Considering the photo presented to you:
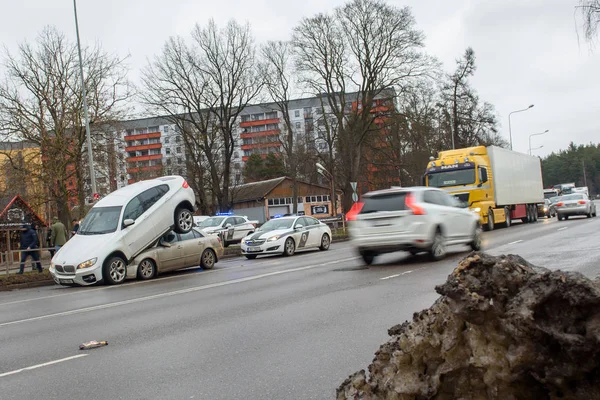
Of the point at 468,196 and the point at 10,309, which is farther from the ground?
the point at 468,196

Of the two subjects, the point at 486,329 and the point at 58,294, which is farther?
the point at 58,294

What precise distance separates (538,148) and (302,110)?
188 feet

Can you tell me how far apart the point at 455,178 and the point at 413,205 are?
12.5 metres

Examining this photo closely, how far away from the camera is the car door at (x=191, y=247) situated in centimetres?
1772

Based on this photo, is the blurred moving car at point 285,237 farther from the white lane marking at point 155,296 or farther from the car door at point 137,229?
the white lane marking at point 155,296

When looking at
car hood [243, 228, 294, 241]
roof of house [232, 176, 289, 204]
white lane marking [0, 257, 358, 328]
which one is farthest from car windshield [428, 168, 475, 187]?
roof of house [232, 176, 289, 204]

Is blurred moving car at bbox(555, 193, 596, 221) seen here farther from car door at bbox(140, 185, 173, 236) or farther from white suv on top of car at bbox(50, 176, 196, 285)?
car door at bbox(140, 185, 173, 236)

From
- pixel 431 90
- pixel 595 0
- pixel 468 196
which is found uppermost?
pixel 431 90

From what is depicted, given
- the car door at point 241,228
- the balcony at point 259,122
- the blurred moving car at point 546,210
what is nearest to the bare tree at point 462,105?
the blurred moving car at point 546,210

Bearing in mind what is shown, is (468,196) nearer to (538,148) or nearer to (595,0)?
(595,0)

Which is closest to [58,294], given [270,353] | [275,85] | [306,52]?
[270,353]

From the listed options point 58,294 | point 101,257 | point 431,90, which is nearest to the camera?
point 58,294

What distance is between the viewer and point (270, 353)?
5957mm

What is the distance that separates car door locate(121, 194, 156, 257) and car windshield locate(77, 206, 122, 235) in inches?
10.6
